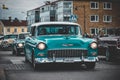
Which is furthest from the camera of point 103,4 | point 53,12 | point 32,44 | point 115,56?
point 53,12

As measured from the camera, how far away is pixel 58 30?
43.7ft

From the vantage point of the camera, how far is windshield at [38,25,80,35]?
43.3 feet

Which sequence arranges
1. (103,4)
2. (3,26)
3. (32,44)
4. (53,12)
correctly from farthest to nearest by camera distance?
1. (3,26)
2. (53,12)
3. (103,4)
4. (32,44)

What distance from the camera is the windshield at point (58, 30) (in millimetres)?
13211

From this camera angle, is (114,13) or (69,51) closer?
(69,51)

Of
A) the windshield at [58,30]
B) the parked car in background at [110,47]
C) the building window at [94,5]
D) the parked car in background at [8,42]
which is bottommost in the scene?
the parked car in background at [8,42]

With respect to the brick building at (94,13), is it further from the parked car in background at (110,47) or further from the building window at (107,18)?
the parked car in background at (110,47)

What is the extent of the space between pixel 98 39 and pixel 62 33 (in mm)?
4311

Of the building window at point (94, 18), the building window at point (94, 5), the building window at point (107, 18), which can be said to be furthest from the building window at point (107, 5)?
the building window at point (94, 18)

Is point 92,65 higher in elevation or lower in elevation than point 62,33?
lower

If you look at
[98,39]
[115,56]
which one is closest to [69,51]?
[115,56]

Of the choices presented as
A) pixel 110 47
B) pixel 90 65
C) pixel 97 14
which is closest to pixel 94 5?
pixel 97 14

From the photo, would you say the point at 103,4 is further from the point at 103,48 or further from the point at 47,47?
the point at 47,47

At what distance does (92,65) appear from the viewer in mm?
12602
